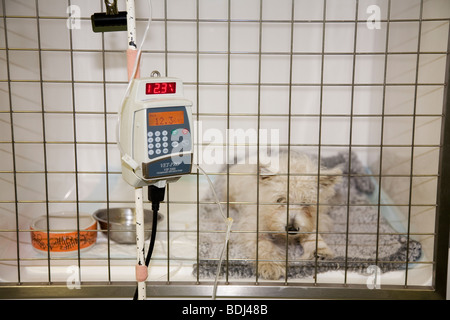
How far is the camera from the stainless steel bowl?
4.95ft

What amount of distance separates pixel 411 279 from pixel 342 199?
1.70 feet

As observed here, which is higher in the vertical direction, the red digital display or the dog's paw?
the red digital display

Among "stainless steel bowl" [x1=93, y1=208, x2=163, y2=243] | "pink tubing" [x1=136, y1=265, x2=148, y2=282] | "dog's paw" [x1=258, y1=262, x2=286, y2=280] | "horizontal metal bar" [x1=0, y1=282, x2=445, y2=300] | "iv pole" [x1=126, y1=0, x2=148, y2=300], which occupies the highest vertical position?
"iv pole" [x1=126, y1=0, x2=148, y2=300]

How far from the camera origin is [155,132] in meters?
1.00

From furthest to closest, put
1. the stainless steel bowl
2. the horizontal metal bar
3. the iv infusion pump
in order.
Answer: the stainless steel bowl, the horizontal metal bar, the iv infusion pump

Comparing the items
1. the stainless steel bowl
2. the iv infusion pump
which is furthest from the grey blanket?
the iv infusion pump

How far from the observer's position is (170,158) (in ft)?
3.34

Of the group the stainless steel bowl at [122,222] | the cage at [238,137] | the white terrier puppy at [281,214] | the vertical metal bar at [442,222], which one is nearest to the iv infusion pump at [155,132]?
the cage at [238,137]

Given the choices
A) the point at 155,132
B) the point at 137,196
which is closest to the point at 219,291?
the point at 137,196

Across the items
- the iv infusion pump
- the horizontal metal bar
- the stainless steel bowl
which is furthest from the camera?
the stainless steel bowl

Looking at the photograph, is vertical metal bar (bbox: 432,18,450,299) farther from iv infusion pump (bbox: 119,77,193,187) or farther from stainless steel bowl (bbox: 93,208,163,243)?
stainless steel bowl (bbox: 93,208,163,243)

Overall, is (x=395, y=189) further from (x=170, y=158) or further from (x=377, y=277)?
(x=170, y=158)

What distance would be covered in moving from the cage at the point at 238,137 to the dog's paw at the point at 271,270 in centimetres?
1

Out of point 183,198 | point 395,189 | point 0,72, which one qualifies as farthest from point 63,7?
point 395,189
